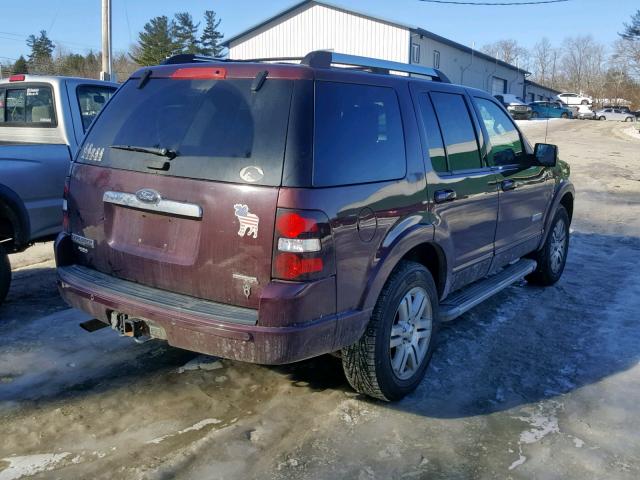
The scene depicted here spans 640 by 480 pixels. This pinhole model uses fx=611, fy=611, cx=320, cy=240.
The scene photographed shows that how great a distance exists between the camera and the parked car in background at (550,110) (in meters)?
48.2

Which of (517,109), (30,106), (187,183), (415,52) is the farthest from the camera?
(415,52)

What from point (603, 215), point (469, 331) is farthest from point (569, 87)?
point (469, 331)

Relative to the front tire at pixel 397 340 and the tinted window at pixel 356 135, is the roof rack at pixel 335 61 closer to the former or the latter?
the tinted window at pixel 356 135

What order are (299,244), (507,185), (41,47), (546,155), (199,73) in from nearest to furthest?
(299,244)
(199,73)
(507,185)
(546,155)
(41,47)

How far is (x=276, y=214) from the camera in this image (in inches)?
115

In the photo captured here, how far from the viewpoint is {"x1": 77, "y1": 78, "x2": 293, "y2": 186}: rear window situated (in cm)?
303

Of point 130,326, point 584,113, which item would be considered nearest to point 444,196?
point 130,326

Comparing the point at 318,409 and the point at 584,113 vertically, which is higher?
the point at 584,113

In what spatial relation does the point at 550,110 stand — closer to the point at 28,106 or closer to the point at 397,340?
the point at 28,106

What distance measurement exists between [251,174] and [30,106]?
437cm

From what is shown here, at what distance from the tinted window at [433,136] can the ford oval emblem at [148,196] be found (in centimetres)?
174

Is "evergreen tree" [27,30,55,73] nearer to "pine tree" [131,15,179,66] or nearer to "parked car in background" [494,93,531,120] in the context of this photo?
"pine tree" [131,15,179,66]

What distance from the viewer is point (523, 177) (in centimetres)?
523

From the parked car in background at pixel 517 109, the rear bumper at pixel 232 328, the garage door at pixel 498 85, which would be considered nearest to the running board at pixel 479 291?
the rear bumper at pixel 232 328
